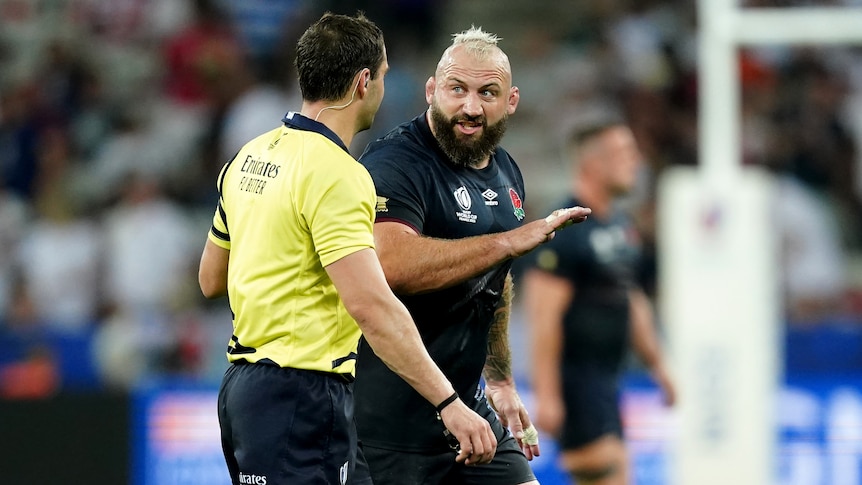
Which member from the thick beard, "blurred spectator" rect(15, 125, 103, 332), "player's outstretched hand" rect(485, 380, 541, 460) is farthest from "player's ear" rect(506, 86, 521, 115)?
"blurred spectator" rect(15, 125, 103, 332)

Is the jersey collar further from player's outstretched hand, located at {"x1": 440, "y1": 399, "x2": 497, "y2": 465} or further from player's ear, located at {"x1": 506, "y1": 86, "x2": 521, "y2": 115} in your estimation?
player's ear, located at {"x1": 506, "y1": 86, "x2": 521, "y2": 115}

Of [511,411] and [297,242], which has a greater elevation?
[297,242]

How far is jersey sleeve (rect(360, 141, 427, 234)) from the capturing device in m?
A: 4.39

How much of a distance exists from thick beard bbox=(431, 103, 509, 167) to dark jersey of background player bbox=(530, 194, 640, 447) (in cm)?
292

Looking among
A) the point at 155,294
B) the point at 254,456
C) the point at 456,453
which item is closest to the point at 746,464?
the point at 456,453

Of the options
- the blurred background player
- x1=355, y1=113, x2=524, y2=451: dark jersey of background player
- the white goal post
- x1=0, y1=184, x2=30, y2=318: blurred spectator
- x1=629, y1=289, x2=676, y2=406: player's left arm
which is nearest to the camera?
x1=355, y1=113, x2=524, y2=451: dark jersey of background player

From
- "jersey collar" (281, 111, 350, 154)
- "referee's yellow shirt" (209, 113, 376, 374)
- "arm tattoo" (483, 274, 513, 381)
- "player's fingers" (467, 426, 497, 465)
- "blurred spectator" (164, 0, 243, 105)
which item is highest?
"blurred spectator" (164, 0, 243, 105)

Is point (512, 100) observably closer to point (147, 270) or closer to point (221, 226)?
point (221, 226)

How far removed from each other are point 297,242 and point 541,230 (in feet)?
2.46

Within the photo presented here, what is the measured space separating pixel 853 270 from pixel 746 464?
384 cm

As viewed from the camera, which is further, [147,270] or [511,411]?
[147,270]

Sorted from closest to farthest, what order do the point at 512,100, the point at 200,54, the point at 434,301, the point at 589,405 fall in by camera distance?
the point at 434,301 → the point at 512,100 → the point at 589,405 → the point at 200,54

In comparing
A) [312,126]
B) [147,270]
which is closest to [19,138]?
[147,270]

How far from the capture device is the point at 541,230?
160 inches
